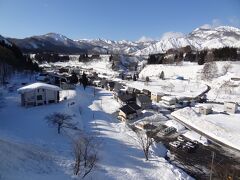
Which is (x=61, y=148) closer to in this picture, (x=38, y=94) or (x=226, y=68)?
(x=38, y=94)

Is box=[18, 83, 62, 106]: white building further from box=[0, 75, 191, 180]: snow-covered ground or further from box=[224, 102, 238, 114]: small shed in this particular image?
box=[224, 102, 238, 114]: small shed

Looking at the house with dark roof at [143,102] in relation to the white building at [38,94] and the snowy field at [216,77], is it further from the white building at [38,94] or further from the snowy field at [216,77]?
the snowy field at [216,77]

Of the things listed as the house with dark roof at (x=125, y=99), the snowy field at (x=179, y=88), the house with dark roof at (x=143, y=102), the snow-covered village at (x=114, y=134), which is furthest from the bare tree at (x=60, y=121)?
the snowy field at (x=179, y=88)

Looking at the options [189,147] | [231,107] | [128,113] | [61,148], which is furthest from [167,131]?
[61,148]

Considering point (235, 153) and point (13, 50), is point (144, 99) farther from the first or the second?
point (13, 50)

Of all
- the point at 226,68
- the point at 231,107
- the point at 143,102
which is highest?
the point at 226,68
